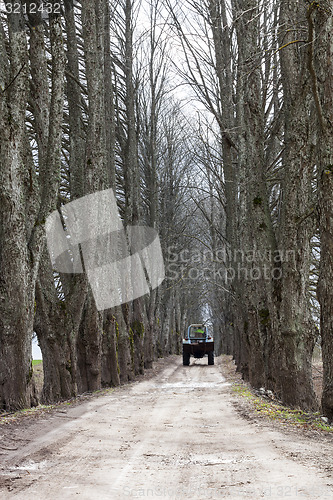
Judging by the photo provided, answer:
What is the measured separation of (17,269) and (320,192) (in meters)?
4.62

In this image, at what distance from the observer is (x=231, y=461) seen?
465 centimetres

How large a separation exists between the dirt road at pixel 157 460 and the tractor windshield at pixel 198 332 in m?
21.0

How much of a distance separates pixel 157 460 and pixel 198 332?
24.7m

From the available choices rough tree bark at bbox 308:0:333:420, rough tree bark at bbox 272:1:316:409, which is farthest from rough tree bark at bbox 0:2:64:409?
rough tree bark at bbox 308:0:333:420

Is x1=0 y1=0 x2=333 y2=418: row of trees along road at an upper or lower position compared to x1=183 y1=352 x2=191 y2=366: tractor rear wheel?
upper

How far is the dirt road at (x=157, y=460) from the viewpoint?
371cm

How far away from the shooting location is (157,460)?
4.79 metres

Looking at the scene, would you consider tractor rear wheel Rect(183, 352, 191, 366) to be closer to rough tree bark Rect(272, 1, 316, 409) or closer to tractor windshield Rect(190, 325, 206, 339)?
tractor windshield Rect(190, 325, 206, 339)

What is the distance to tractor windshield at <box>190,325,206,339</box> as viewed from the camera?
28.7m

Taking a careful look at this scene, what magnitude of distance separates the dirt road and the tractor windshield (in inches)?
828

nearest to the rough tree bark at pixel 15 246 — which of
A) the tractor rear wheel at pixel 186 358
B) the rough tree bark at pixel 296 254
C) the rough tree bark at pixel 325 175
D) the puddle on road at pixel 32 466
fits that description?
the puddle on road at pixel 32 466

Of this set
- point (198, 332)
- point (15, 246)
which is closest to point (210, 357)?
point (198, 332)

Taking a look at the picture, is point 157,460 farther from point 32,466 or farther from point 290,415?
point 290,415

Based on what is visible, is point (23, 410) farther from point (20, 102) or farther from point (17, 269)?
point (20, 102)
